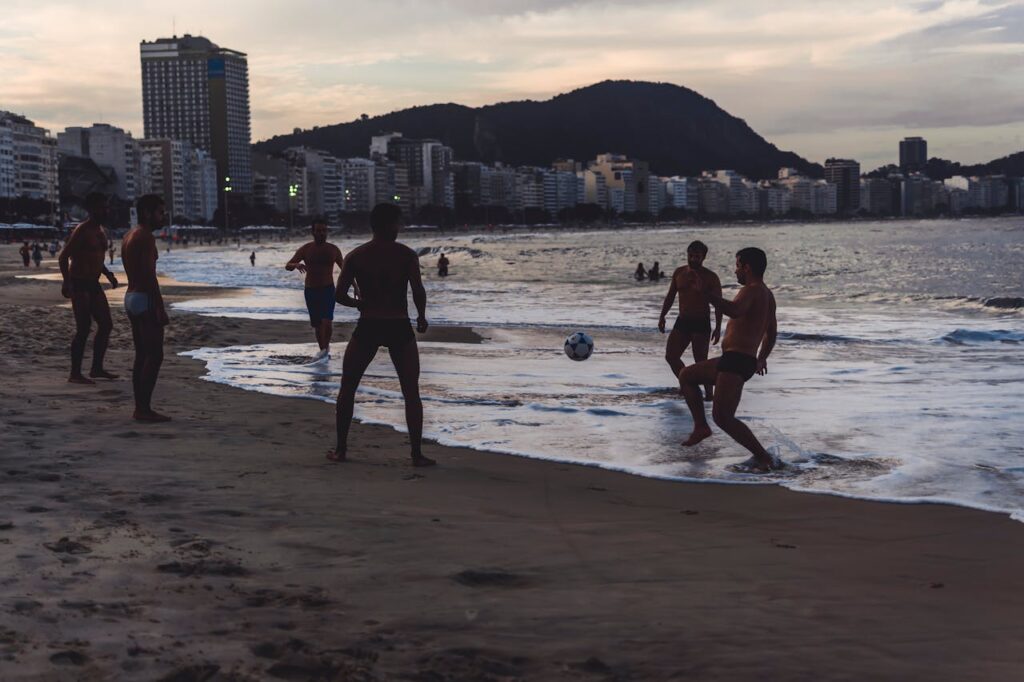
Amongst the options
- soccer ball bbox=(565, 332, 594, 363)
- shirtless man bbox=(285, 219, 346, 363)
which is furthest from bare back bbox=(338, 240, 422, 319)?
soccer ball bbox=(565, 332, 594, 363)

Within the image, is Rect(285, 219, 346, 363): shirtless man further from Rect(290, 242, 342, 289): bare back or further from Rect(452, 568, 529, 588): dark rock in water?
Rect(452, 568, 529, 588): dark rock in water

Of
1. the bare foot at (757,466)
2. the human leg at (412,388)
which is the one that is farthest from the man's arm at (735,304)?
the human leg at (412,388)

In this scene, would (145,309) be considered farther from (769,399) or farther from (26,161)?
(26,161)

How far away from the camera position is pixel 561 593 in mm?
3951

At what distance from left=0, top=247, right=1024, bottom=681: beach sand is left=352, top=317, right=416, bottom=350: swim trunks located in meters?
0.75

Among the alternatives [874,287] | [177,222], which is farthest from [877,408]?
[177,222]

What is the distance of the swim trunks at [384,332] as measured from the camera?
639 cm

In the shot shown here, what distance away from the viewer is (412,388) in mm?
6555

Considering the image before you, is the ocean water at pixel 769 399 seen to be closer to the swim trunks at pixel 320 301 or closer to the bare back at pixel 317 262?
the swim trunks at pixel 320 301

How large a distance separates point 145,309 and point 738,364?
404 centimetres

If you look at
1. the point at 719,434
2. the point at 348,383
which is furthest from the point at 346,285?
the point at 719,434

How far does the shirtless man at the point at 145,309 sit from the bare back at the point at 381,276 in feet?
6.00

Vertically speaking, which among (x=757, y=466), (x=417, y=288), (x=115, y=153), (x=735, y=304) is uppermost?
(x=115, y=153)

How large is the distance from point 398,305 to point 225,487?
1522 millimetres
